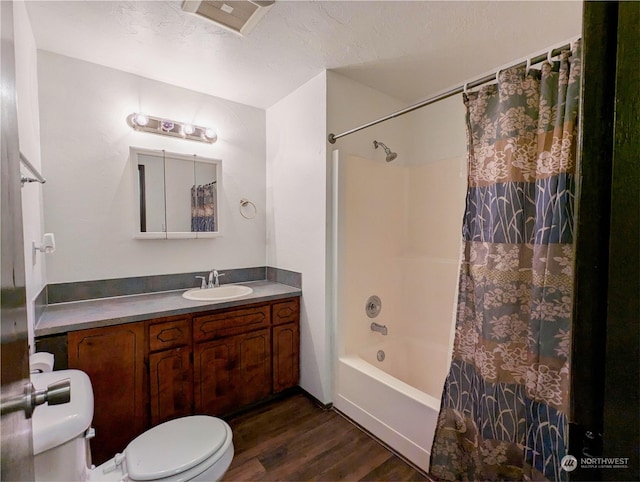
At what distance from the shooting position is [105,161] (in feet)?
6.98

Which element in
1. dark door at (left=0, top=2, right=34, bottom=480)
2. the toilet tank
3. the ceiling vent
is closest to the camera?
dark door at (left=0, top=2, right=34, bottom=480)

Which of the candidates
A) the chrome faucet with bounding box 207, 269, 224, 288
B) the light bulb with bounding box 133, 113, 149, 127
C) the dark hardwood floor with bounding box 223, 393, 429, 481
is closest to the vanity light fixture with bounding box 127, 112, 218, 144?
the light bulb with bounding box 133, 113, 149, 127

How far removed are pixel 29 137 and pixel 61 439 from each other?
1577mm

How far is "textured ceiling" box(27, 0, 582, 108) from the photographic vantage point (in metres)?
1.58

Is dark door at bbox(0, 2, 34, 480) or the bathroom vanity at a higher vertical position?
dark door at bbox(0, 2, 34, 480)

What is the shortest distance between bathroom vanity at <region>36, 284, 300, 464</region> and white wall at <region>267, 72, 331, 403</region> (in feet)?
0.55

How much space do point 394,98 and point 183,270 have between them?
7.98ft

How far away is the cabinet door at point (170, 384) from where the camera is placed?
1.83 metres

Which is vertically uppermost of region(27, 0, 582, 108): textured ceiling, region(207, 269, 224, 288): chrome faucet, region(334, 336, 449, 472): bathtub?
region(27, 0, 582, 108): textured ceiling

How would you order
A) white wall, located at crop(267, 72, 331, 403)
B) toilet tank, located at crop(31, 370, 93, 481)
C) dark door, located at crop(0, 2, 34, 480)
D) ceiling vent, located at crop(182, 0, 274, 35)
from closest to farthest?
1. dark door, located at crop(0, 2, 34, 480)
2. toilet tank, located at crop(31, 370, 93, 481)
3. ceiling vent, located at crop(182, 0, 274, 35)
4. white wall, located at crop(267, 72, 331, 403)

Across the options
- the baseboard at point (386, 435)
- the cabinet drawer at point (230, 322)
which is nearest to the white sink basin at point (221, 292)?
the cabinet drawer at point (230, 322)

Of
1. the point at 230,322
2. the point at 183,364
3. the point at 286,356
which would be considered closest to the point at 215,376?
the point at 183,364

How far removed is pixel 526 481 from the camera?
1.19 m

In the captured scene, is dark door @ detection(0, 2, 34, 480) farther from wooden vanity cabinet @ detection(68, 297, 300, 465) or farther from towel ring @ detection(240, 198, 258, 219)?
towel ring @ detection(240, 198, 258, 219)
